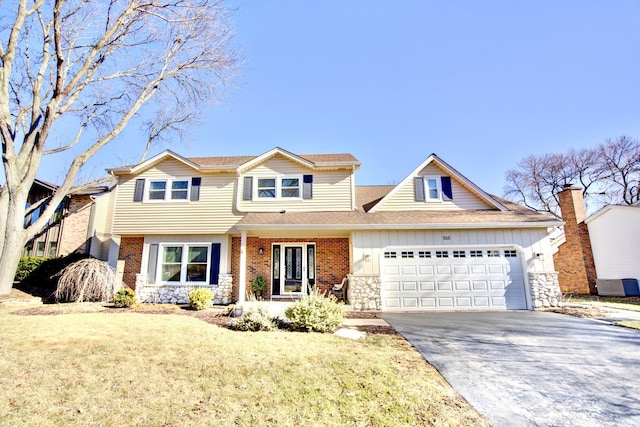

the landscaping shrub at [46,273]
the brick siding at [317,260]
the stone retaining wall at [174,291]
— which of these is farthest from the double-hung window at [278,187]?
the landscaping shrub at [46,273]

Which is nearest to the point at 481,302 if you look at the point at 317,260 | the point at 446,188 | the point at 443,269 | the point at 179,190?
the point at 443,269

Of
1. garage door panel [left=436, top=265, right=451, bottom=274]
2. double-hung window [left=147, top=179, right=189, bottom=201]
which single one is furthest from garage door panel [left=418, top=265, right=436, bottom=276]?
double-hung window [left=147, top=179, right=189, bottom=201]

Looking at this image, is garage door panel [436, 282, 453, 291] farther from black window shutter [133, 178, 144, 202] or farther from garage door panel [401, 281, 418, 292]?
black window shutter [133, 178, 144, 202]

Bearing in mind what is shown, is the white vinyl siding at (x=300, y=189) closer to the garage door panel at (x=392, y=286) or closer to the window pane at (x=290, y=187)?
the window pane at (x=290, y=187)

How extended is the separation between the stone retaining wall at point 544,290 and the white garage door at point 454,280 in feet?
1.10

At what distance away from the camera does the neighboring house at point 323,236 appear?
416 inches

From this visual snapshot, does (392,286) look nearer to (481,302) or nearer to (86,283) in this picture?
(481,302)

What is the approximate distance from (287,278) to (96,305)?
6829 millimetres

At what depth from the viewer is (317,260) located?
40.0 feet

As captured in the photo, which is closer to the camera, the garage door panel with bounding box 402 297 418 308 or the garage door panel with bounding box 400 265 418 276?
the garage door panel with bounding box 402 297 418 308

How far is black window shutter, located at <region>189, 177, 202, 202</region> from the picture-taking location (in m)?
12.8

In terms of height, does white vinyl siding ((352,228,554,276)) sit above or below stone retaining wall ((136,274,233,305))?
above

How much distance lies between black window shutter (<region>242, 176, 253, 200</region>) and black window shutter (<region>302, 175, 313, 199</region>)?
2.29 m

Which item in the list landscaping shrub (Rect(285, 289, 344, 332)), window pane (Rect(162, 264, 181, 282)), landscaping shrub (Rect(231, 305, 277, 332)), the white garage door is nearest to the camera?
landscaping shrub (Rect(285, 289, 344, 332))
